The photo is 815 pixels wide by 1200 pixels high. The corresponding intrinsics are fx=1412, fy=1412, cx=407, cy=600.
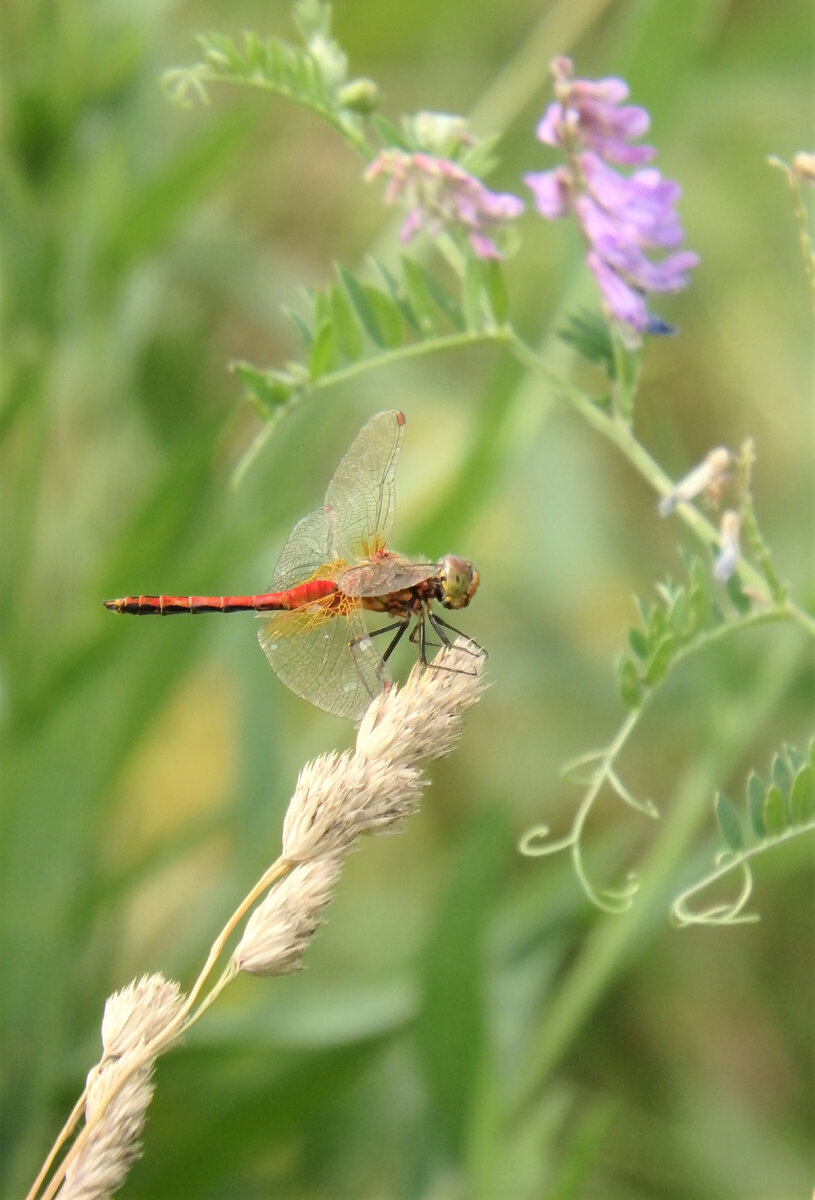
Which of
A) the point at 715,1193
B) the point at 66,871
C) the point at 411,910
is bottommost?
the point at 715,1193

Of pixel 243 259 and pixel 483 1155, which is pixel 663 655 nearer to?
pixel 483 1155

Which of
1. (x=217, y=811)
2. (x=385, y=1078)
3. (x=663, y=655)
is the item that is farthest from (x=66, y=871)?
(x=663, y=655)

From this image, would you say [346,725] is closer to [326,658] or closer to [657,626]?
[326,658]

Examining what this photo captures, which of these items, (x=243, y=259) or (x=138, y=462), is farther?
(x=243, y=259)

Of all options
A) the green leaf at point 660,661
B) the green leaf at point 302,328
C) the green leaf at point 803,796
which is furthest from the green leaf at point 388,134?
the green leaf at point 803,796

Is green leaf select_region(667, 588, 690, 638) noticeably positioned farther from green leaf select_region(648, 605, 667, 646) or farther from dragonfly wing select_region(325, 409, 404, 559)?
dragonfly wing select_region(325, 409, 404, 559)

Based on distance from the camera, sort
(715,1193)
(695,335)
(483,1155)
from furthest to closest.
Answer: (695,335) → (715,1193) → (483,1155)

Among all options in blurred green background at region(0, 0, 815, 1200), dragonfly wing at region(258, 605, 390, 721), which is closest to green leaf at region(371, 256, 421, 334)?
dragonfly wing at region(258, 605, 390, 721)
